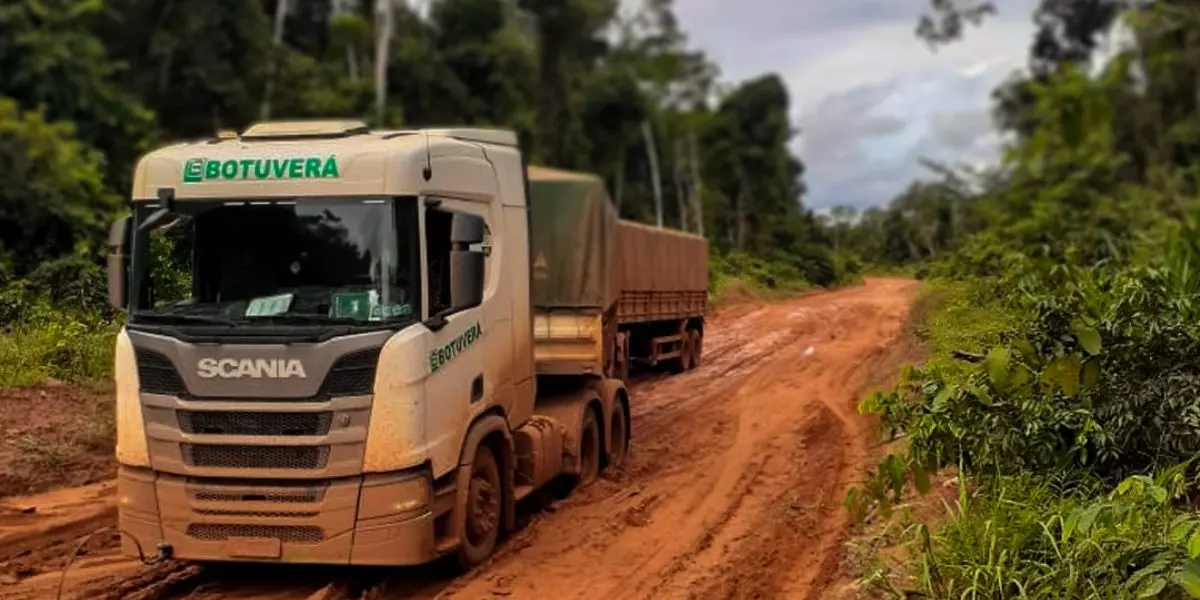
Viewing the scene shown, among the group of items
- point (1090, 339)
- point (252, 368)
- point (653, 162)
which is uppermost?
point (653, 162)

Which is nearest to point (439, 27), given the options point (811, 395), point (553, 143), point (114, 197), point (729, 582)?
point (553, 143)

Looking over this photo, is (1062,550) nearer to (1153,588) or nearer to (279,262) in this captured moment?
(1153,588)

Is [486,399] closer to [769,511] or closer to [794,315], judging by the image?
[769,511]

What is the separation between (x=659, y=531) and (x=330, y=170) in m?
3.82

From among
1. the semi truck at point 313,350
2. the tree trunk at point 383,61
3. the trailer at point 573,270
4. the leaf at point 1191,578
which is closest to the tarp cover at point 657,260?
the trailer at point 573,270

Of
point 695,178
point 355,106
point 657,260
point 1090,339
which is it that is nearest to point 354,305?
point 1090,339

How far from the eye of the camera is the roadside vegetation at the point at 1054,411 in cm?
534

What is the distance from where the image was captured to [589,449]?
10297 millimetres

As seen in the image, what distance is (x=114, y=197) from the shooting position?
23844 mm

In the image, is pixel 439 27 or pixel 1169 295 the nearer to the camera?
pixel 1169 295

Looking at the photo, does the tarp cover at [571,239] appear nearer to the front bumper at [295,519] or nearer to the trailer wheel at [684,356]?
the front bumper at [295,519]

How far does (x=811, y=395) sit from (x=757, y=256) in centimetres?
574

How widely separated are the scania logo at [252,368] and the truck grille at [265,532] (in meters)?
0.92

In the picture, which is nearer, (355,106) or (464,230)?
(464,230)
